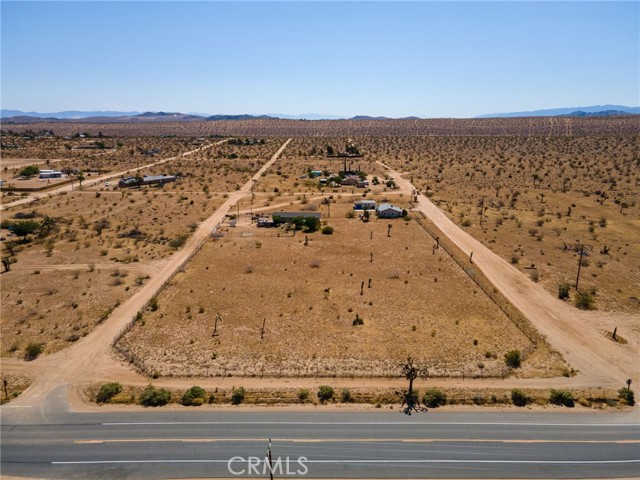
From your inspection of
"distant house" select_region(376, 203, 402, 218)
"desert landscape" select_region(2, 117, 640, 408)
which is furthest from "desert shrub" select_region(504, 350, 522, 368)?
"distant house" select_region(376, 203, 402, 218)

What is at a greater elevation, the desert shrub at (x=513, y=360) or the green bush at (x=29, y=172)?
the green bush at (x=29, y=172)

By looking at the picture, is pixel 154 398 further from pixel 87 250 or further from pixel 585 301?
pixel 585 301

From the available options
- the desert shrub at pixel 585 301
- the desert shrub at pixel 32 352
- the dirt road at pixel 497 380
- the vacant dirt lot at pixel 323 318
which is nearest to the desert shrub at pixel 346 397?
the dirt road at pixel 497 380

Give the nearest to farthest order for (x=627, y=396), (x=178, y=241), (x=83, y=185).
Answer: (x=627, y=396)
(x=178, y=241)
(x=83, y=185)

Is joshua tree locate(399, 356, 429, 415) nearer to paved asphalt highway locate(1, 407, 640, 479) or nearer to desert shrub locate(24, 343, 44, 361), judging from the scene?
paved asphalt highway locate(1, 407, 640, 479)

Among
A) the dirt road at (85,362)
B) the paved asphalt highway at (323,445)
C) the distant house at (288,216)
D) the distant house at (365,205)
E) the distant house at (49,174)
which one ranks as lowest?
the paved asphalt highway at (323,445)

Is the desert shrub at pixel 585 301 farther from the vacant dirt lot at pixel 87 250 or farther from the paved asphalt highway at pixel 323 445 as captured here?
the vacant dirt lot at pixel 87 250

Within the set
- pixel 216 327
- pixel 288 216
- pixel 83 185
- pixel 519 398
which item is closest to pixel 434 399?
pixel 519 398
